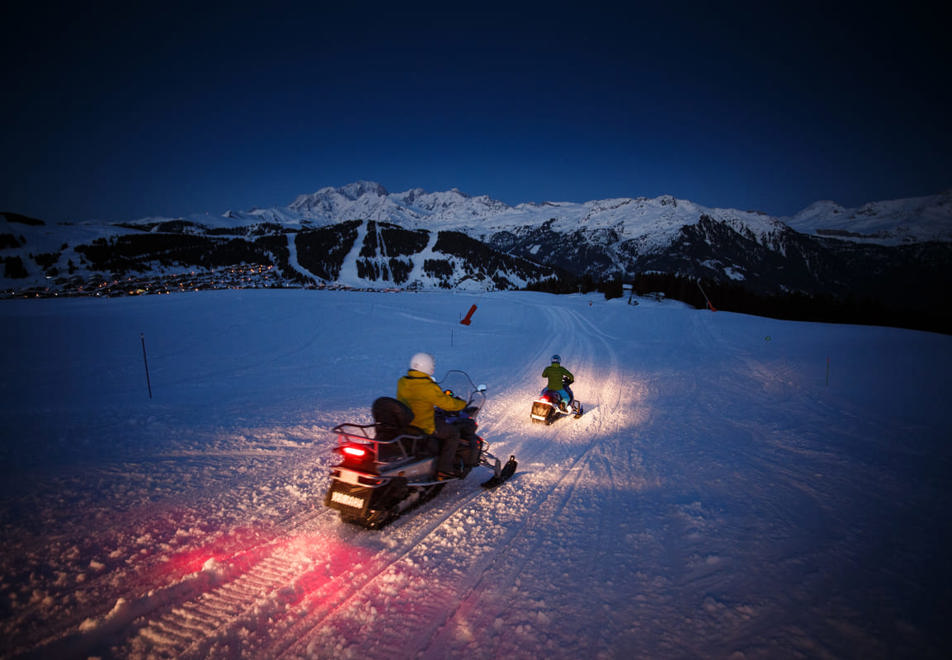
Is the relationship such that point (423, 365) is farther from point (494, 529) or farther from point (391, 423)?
point (494, 529)

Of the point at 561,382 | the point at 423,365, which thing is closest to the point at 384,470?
the point at 423,365

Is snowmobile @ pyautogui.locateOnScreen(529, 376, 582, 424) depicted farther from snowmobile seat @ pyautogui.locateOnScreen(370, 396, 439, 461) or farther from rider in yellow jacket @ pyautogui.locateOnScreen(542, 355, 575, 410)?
snowmobile seat @ pyautogui.locateOnScreen(370, 396, 439, 461)

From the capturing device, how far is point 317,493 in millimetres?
5391

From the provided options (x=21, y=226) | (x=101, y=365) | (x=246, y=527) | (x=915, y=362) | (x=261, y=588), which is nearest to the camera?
(x=261, y=588)

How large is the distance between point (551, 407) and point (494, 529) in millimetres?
4590

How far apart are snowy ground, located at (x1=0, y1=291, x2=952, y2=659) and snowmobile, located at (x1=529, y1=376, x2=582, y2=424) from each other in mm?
273

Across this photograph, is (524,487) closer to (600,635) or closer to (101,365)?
(600,635)

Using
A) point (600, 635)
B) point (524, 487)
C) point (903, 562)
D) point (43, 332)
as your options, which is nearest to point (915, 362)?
point (903, 562)

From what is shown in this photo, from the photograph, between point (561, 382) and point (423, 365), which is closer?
point (423, 365)

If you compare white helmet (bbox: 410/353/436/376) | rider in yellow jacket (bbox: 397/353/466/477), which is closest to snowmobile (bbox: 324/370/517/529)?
rider in yellow jacket (bbox: 397/353/466/477)

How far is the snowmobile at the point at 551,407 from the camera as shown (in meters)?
8.95

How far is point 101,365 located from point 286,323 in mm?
9327

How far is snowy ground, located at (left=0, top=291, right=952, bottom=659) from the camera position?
3117 mm

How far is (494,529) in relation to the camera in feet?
15.5
